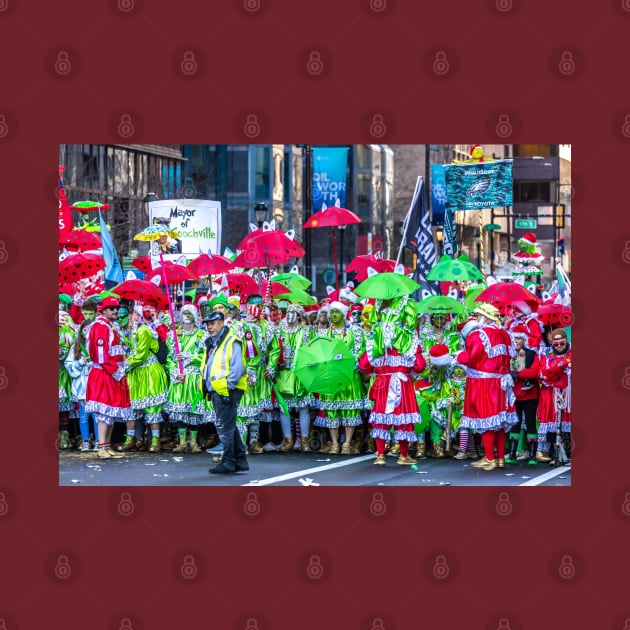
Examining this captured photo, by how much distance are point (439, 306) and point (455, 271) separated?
48.3 inches

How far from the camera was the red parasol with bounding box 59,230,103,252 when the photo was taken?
632 inches

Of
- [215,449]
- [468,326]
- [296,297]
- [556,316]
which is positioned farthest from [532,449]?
[215,449]

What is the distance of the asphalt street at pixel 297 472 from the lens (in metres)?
12.6

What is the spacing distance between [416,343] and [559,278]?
122 inches

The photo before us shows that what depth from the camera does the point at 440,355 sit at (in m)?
14.0

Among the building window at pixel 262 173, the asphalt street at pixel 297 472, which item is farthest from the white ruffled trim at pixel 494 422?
the building window at pixel 262 173

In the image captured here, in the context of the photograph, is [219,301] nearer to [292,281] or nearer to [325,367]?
[325,367]

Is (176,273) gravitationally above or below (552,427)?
above

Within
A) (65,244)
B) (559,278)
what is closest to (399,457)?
(559,278)

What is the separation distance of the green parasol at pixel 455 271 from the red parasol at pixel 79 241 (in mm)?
4637

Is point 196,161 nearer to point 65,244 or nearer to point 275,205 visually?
point 275,205

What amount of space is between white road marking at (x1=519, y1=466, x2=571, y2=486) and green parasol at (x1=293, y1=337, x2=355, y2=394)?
2.54 metres

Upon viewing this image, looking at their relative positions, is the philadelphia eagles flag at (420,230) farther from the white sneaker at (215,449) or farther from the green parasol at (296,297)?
the white sneaker at (215,449)

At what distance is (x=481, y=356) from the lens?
43.4ft
